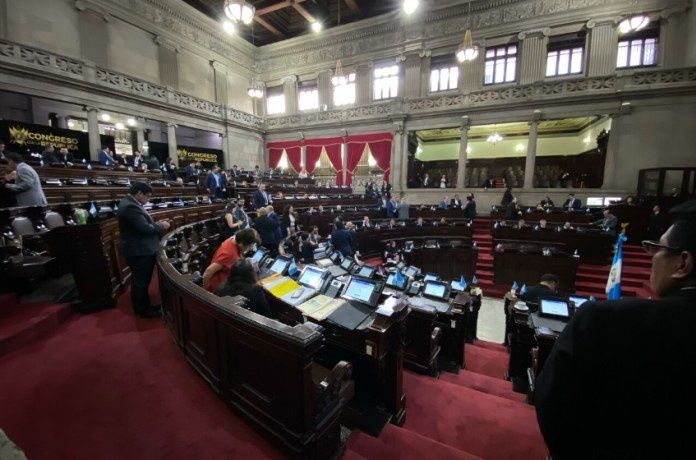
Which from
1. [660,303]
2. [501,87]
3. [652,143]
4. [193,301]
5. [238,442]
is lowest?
[238,442]

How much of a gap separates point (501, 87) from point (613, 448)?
1423 centimetres

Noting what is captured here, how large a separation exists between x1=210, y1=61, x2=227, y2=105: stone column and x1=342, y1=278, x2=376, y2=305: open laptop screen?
53.0 feet

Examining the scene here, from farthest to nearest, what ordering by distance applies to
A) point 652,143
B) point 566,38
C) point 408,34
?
point 408,34 < point 566,38 < point 652,143

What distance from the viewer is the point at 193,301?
203 centimetres

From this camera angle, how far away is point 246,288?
226cm

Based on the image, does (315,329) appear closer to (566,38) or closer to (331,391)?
(331,391)

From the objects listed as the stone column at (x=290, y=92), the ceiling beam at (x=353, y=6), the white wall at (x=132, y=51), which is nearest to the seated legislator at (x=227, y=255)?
the white wall at (x=132, y=51)

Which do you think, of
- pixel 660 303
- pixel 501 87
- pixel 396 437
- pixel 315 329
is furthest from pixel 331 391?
pixel 501 87

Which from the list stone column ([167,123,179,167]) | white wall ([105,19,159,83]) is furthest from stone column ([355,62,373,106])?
white wall ([105,19,159,83])

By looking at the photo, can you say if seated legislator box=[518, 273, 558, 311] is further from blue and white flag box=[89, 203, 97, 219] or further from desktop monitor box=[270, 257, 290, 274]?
blue and white flag box=[89, 203, 97, 219]

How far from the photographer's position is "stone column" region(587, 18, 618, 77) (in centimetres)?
1068

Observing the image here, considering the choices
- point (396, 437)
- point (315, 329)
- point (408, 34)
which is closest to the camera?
point (315, 329)

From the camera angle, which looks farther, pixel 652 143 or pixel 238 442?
pixel 652 143

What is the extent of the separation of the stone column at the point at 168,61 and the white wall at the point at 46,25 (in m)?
2.86
